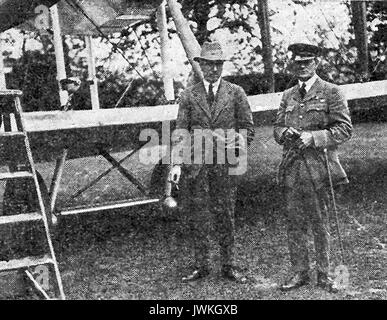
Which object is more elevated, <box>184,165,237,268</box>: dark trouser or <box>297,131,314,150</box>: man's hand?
<box>297,131,314,150</box>: man's hand

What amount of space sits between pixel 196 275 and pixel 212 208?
617 mm

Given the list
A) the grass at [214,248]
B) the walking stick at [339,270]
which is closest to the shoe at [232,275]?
the grass at [214,248]

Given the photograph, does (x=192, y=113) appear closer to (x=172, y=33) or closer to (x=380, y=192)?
(x=380, y=192)

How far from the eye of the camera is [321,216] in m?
4.98

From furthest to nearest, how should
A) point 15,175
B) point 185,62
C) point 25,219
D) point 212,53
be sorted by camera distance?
1. point 185,62
2. point 212,53
3. point 15,175
4. point 25,219

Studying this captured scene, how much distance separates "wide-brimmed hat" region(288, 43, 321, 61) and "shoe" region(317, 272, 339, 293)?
5.76ft

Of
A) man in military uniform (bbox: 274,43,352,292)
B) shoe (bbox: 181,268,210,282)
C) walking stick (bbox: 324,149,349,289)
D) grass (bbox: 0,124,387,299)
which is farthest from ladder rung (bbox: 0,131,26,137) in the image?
walking stick (bbox: 324,149,349,289)

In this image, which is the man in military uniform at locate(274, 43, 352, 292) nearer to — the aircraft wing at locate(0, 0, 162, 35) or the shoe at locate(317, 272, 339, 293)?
the shoe at locate(317, 272, 339, 293)

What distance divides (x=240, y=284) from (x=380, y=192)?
172 inches

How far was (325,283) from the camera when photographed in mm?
4914

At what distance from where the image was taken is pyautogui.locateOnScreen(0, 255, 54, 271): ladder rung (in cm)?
425

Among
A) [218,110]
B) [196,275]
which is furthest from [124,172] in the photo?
[218,110]

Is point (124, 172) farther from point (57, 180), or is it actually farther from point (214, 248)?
point (214, 248)
